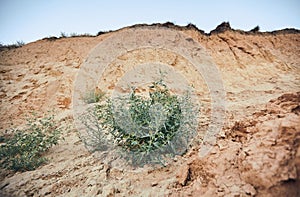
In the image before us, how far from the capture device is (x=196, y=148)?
259cm

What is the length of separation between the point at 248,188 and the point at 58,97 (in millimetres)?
5521

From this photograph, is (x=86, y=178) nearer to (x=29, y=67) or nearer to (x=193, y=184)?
(x=193, y=184)

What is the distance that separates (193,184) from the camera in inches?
74.6

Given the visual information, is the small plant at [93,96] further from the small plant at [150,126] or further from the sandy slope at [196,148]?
the small plant at [150,126]

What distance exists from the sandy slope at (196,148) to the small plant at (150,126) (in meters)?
0.22

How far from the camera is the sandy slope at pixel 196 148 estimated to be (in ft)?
5.15

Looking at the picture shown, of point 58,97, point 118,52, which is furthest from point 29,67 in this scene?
point 118,52

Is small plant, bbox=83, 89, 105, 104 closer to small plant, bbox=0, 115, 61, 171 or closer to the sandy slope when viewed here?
the sandy slope

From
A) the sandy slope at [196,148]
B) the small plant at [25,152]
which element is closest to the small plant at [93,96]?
the sandy slope at [196,148]

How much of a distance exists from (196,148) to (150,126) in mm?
619

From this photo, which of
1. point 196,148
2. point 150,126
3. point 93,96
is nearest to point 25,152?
point 150,126

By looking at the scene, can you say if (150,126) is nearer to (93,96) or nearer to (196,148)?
(196,148)

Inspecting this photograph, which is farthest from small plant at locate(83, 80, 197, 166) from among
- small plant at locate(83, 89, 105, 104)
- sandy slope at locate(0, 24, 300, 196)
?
small plant at locate(83, 89, 105, 104)

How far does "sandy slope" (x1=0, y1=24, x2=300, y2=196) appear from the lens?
5.15 feet
